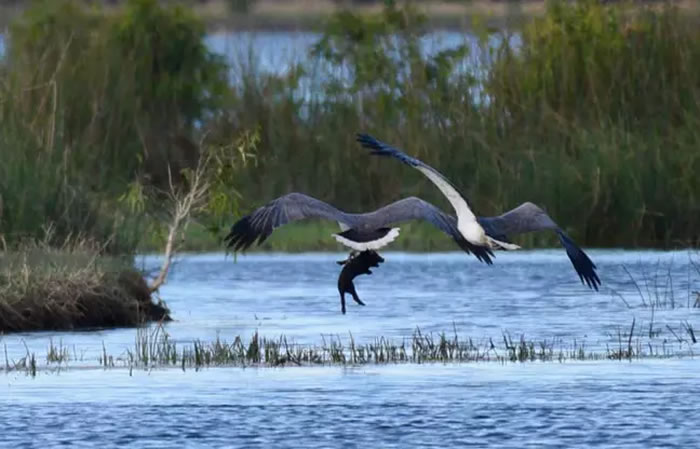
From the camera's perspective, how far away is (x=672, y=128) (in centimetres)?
2447

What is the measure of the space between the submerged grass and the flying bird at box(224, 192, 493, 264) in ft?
2.87

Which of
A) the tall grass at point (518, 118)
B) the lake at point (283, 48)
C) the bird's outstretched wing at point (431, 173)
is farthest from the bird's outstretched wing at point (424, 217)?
the lake at point (283, 48)

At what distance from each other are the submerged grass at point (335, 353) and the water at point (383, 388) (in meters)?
0.16

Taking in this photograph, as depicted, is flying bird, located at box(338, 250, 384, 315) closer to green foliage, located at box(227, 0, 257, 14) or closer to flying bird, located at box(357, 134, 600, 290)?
flying bird, located at box(357, 134, 600, 290)

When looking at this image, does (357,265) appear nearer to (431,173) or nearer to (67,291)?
(431,173)

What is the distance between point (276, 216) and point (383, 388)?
4.37ft

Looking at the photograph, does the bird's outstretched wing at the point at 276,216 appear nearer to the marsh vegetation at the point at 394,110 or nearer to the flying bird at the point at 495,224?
the flying bird at the point at 495,224

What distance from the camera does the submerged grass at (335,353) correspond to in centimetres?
1567

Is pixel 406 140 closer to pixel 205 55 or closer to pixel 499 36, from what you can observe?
pixel 499 36

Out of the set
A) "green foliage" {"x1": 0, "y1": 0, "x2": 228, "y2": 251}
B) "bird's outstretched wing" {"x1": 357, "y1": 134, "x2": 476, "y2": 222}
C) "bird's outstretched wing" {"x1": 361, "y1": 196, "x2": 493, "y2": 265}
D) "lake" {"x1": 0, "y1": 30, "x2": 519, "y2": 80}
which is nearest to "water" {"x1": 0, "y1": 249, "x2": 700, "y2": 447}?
"bird's outstretched wing" {"x1": 361, "y1": 196, "x2": 493, "y2": 265}

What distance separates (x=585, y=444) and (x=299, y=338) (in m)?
5.36

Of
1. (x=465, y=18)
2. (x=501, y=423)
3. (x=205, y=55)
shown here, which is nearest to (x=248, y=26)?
(x=205, y=55)

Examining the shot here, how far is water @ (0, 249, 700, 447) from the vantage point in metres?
12.8

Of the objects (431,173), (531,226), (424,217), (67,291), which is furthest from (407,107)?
(431,173)
